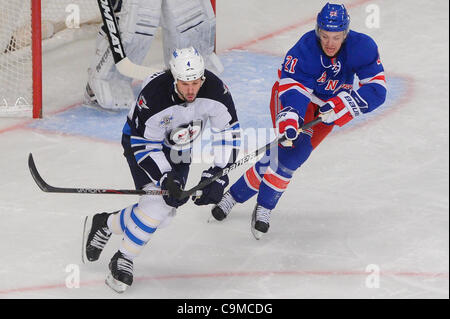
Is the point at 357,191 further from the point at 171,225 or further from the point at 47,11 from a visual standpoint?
the point at 47,11

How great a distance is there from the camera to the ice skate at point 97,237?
4617mm

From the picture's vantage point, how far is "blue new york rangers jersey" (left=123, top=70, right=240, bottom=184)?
4312mm

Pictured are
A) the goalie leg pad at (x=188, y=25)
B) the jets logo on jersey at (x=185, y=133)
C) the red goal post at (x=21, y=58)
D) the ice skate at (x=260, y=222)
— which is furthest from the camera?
the goalie leg pad at (x=188, y=25)

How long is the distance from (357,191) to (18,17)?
2452mm

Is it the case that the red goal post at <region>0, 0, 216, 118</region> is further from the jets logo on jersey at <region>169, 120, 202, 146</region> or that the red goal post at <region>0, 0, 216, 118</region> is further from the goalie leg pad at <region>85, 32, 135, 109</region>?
the jets logo on jersey at <region>169, 120, 202, 146</region>

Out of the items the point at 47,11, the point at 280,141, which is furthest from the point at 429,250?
the point at 47,11

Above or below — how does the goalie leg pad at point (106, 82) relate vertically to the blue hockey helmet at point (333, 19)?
below

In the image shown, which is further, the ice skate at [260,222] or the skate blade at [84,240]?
the ice skate at [260,222]

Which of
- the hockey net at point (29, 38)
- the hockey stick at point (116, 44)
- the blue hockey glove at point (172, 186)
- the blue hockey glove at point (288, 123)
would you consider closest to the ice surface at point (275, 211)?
the hockey net at point (29, 38)

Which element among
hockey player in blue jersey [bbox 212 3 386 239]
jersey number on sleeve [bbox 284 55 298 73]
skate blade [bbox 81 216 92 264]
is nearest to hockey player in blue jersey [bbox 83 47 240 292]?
skate blade [bbox 81 216 92 264]

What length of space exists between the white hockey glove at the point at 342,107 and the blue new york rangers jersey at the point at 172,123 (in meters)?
0.44

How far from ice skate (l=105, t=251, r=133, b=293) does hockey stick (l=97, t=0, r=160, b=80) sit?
204cm

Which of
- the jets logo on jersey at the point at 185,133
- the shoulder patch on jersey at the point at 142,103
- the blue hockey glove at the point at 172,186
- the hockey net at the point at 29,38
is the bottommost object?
the hockey net at the point at 29,38

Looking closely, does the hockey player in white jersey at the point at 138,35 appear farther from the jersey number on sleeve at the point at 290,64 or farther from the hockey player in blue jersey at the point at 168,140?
the hockey player in blue jersey at the point at 168,140
